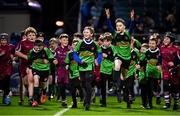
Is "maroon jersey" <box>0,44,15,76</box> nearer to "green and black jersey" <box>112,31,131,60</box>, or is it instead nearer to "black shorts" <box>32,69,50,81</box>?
"black shorts" <box>32,69,50,81</box>

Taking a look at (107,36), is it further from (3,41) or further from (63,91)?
(3,41)

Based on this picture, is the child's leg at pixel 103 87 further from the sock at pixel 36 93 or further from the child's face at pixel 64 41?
the sock at pixel 36 93

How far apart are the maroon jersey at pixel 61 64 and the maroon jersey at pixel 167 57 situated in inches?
128

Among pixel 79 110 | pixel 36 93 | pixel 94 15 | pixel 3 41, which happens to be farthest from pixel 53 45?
pixel 94 15

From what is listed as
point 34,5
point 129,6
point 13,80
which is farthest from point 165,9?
point 13,80

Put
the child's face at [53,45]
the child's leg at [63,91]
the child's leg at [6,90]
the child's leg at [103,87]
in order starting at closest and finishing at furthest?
the child's leg at [63,91]
the child's leg at [103,87]
the child's leg at [6,90]
the child's face at [53,45]

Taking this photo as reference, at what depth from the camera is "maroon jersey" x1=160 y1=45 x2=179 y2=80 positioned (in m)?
18.5

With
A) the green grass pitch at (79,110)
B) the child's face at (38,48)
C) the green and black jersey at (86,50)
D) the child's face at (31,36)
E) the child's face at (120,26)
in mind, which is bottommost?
the green grass pitch at (79,110)

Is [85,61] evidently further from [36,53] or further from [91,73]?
[36,53]

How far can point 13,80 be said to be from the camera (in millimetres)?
25188

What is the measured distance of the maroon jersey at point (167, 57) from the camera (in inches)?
727

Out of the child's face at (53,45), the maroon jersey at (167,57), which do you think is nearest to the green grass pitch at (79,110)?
the maroon jersey at (167,57)

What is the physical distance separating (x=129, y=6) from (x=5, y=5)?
610 cm

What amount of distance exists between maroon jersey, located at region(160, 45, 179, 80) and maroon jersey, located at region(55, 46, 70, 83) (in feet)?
10.7
